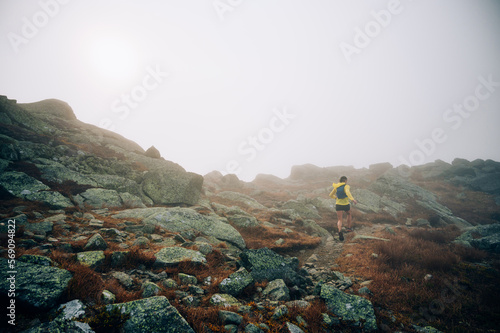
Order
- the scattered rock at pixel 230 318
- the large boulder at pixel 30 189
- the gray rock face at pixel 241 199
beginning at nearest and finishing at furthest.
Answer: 1. the scattered rock at pixel 230 318
2. the large boulder at pixel 30 189
3. the gray rock face at pixel 241 199

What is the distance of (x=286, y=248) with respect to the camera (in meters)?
11.3

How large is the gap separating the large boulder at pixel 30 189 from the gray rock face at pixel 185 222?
2991 mm

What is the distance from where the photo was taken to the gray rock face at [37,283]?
376 centimetres

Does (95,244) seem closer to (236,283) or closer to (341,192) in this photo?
(236,283)

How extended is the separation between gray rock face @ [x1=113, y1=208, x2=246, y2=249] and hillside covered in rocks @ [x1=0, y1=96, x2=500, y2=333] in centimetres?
8

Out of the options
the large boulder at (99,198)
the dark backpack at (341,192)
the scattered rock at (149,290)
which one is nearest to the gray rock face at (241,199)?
the dark backpack at (341,192)

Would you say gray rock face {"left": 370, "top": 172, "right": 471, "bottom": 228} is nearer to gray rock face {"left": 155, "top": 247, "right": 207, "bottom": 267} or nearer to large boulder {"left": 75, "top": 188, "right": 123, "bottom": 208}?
gray rock face {"left": 155, "top": 247, "right": 207, "bottom": 267}

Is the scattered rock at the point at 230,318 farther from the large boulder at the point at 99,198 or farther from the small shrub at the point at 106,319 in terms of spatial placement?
the large boulder at the point at 99,198

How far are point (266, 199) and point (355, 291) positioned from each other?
69.0 ft

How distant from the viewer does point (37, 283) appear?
13.4 feet

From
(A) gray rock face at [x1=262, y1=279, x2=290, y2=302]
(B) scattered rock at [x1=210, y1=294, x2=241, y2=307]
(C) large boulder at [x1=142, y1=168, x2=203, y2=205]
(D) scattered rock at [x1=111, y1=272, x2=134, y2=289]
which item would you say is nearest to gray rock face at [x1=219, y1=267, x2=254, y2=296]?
(B) scattered rock at [x1=210, y1=294, x2=241, y2=307]

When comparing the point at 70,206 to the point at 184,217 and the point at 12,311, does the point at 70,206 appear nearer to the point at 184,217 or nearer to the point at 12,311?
the point at 184,217

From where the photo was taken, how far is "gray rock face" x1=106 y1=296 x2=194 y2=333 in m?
3.83

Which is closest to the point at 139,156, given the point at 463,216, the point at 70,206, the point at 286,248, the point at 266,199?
the point at 70,206
